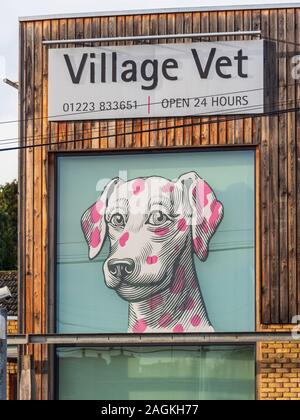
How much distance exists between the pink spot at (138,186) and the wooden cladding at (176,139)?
2.06ft

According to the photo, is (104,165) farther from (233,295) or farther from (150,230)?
(233,295)

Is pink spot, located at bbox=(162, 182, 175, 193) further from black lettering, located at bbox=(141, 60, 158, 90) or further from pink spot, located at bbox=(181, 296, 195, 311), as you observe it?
pink spot, located at bbox=(181, 296, 195, 311)

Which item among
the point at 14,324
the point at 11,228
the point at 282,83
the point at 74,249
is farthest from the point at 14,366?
the point at 11,228

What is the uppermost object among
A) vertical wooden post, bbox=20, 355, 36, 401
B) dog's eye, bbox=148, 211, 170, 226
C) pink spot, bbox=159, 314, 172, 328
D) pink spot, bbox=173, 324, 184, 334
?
dog's eye, bbox=148, 211, 170, 226

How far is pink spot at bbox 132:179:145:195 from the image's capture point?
20.8 metres

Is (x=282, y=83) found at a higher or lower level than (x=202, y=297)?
higher

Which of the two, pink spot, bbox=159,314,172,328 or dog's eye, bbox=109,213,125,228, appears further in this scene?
dog's eye, bbox=109,213,125,228

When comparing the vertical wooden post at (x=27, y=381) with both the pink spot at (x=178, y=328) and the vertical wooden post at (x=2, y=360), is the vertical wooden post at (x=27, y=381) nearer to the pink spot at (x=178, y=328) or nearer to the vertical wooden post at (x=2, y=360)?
the pink spot at (x=178, y=328)

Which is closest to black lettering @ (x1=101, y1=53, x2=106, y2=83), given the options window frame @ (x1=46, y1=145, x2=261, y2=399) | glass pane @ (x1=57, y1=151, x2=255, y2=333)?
window frame @ (x1=46, y1=145, x2=261, y2=399)


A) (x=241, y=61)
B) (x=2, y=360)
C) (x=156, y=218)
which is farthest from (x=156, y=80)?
(x=2, y=360)

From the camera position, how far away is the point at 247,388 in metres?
20.2

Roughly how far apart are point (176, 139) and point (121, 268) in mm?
2466

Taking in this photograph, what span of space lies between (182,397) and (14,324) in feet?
35.0

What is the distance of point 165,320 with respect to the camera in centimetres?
2055
